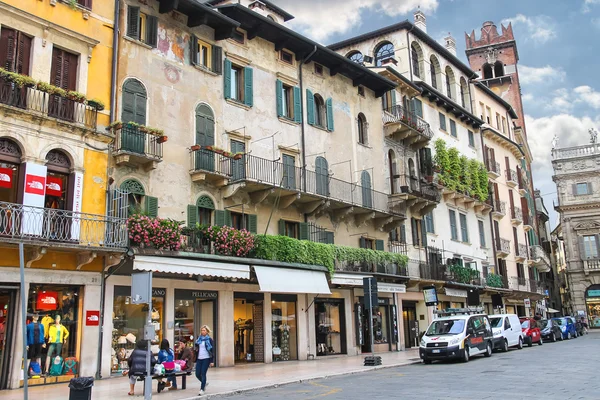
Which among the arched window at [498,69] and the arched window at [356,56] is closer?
the arched window at [356,56]

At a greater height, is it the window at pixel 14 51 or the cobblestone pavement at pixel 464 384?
the window at pixel 14 51

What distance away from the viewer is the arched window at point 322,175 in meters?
26.0

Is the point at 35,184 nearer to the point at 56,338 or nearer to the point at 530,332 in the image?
the point at 56,338

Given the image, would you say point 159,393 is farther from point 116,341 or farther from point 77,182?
point 77,182

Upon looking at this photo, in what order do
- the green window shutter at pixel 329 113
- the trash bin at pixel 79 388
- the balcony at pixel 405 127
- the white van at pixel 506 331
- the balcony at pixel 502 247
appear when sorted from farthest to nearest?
the balcony at pixel 502 247
the balcony at pixel 405 127
the green window shutter at pixel 329 113
the white van at pixel 506 331
the trash bin at pixel 79 388

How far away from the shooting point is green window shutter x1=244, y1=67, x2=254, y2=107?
78.7ft

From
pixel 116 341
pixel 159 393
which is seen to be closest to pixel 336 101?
pixel 116 341

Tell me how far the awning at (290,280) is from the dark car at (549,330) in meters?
19.1

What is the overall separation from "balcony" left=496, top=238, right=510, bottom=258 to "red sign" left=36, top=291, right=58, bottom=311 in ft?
115

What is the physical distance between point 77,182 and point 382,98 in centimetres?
2023

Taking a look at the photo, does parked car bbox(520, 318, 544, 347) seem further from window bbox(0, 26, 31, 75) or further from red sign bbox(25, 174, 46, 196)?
window bbox(0, 26, 31, 75)

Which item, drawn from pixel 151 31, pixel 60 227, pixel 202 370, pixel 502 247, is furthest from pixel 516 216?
pixel 60 227

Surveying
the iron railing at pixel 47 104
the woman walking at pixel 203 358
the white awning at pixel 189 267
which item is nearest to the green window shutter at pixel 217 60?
the iron railing at pixel 47 104

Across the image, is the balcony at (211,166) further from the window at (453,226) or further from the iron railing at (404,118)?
the window at (453,226)
